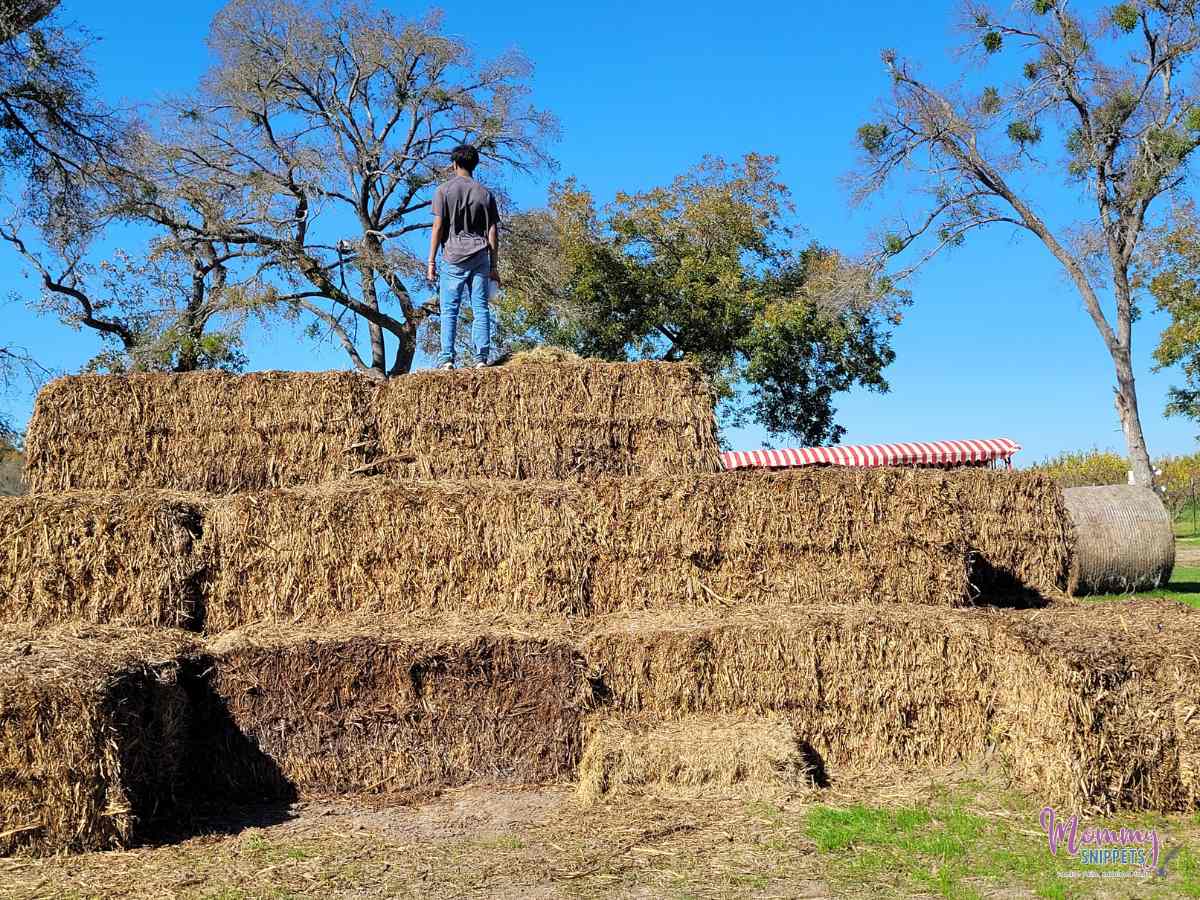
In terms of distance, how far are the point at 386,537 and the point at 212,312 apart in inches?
868

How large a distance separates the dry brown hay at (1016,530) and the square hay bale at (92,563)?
8613mm

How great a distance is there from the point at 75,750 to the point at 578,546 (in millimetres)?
3431

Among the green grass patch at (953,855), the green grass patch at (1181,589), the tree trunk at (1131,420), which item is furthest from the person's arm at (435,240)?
the tree trunk at (1131,420)

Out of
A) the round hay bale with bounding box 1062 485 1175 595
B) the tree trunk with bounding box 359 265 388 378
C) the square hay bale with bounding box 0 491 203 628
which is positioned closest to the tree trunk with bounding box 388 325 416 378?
the tree trunk with bounding box 359 265 388 378

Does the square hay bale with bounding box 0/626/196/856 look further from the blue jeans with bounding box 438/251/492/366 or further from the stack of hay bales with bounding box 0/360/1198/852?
the blue jeans with bounding box 438/251/492/366

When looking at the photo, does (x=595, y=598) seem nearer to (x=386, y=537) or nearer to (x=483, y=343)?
(x=386, y=537)

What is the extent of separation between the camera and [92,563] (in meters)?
7.14

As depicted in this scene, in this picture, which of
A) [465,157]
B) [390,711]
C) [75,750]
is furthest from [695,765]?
[465,157]

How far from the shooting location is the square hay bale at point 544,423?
27.7ft

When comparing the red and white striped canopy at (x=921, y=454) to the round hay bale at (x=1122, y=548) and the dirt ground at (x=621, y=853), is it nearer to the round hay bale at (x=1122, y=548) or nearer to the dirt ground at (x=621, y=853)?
the round hay bale at (x=1122, y=548)

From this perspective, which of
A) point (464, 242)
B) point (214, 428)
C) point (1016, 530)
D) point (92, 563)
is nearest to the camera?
point (92, 563)

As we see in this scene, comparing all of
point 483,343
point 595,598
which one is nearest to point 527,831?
point 595,598

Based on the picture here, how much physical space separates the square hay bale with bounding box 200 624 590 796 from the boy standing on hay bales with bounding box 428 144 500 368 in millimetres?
3739

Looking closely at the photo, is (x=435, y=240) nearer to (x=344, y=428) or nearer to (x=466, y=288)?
(x=466, y=288)
